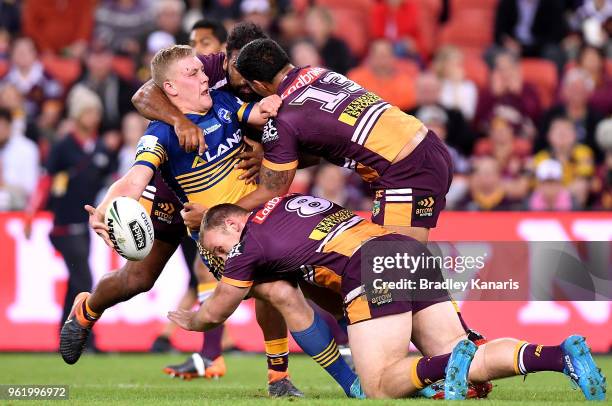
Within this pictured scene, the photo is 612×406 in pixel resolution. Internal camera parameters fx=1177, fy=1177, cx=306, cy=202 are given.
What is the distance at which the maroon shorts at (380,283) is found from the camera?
304 inches

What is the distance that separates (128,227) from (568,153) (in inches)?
349

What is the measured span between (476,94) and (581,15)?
298 centimetres

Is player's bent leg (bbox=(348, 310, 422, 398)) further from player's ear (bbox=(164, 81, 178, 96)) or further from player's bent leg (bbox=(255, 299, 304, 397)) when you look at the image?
player's ear (bbox=(164, 81, 178, 96))

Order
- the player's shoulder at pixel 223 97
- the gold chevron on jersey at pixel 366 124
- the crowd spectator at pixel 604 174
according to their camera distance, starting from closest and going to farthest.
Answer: the gold chevron on jersey at pixel 366 124, the player's shoulder at pixel 223 97, the crowd spectator at pixel 604 174

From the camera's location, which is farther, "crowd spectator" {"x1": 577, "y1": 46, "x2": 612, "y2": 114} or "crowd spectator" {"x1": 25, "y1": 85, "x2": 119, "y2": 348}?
"crowd spectator" {"x1": 577, "y1": 46, "x2": 612, "y2": 114}

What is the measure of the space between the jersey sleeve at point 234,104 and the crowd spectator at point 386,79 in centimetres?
730

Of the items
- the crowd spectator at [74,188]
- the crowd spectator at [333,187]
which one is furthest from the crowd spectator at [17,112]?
the crowd spectator at [333,187]

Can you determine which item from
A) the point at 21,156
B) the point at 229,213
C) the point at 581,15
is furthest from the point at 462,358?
the point at 581,15

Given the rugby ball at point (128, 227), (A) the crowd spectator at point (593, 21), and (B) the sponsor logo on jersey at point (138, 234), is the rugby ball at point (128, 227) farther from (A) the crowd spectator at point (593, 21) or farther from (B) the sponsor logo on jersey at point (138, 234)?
(A) the crowd spectator at point (593, 21)

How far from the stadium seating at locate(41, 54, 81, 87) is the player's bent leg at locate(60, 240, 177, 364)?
876 centimetres

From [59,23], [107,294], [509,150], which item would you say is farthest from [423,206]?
[59,23]

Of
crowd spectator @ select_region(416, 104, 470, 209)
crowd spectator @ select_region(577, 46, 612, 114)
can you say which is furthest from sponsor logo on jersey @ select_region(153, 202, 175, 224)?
crowd spectator @ select_region(577, 46, 612, 114)

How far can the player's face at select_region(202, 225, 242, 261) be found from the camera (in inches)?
317

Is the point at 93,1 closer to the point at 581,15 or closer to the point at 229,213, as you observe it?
the point at 581,15
